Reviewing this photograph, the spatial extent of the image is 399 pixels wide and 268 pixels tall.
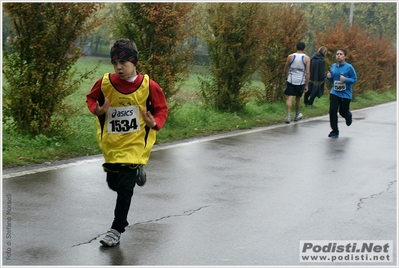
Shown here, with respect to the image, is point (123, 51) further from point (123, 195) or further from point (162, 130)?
point (162, 130)

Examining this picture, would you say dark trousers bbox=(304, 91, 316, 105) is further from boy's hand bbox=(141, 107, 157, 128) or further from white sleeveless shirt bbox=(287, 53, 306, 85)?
boy's hand bbox=(141, 107, 157, 128)

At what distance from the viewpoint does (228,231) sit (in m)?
6.82

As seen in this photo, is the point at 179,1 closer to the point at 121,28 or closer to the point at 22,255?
the point at 121,28

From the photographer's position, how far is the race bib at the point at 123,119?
6242 millimetres

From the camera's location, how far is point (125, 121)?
6.25 meters

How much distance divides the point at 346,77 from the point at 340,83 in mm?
169

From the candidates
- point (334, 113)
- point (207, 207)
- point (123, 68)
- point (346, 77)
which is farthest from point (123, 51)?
point (346, 77)

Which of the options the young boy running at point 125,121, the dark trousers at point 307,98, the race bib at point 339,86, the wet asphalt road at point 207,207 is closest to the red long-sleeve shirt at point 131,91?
the young boy running at point 125,121

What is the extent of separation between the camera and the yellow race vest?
624 centimetres

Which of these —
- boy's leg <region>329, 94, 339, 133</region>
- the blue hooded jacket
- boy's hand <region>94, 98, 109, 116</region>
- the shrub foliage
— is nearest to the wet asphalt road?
boy's hand <region>94, 98, 109, 116</region>

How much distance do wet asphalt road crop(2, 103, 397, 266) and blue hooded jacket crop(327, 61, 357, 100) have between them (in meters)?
2.45

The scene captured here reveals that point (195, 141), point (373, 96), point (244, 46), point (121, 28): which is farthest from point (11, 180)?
point (373, 96)

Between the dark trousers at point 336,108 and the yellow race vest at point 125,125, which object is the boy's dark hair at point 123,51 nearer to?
the yellow race vest at point 125,125

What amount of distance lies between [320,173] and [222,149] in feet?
7.40
